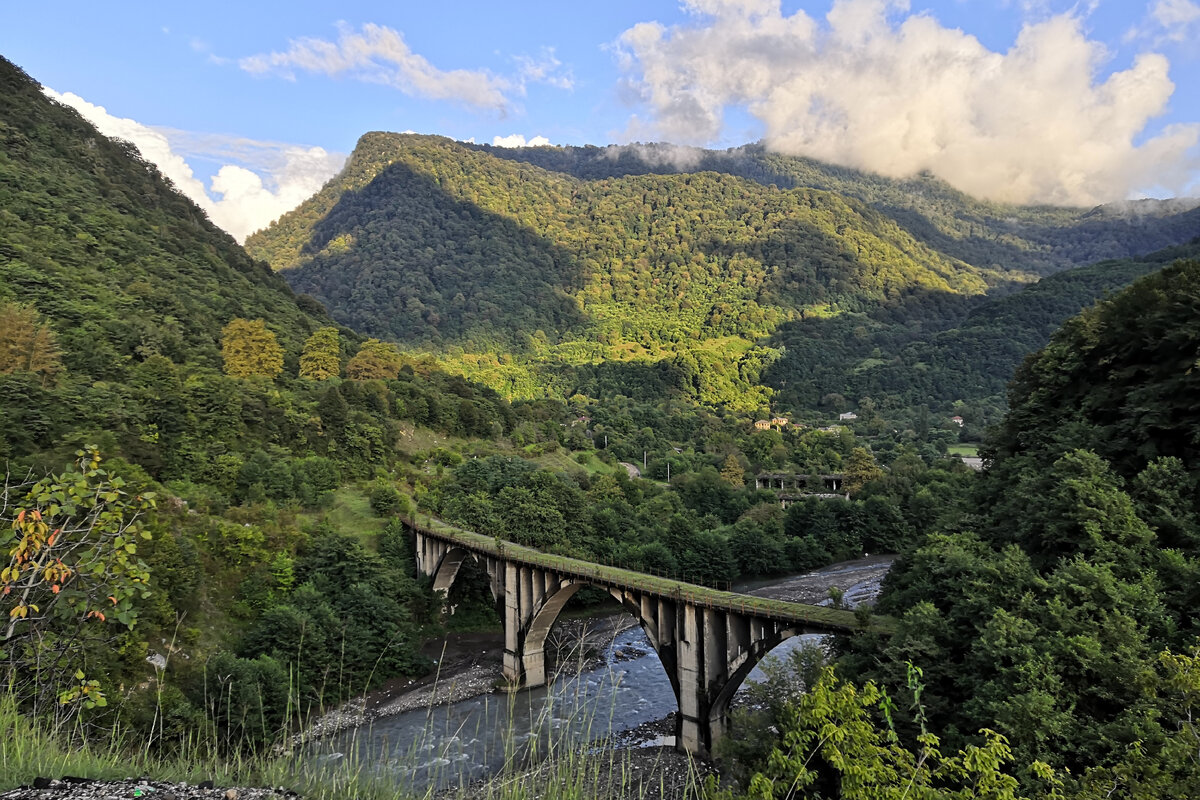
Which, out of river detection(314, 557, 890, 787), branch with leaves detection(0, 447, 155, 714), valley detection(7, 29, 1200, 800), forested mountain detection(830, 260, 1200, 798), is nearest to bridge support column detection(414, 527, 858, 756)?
valley detection(7, 29, 1200, 800)

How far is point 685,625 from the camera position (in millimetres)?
29125

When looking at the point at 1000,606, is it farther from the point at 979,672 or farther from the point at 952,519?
the point at 952,519

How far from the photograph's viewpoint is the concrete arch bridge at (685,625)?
2662cm

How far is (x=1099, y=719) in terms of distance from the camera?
15711 mm

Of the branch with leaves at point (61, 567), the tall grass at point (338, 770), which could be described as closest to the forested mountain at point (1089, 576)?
the tall grass at point (338, 770)

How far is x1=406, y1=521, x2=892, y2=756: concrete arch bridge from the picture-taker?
87.4 feet

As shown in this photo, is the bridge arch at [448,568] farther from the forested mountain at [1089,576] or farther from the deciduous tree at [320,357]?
the deciduous tree at [320,357]

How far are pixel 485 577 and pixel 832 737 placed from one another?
41.6 metres

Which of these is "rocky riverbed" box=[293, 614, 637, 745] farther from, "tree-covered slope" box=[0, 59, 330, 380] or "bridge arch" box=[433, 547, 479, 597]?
"tree-covered slope" box=[0, 59, 330, 380]

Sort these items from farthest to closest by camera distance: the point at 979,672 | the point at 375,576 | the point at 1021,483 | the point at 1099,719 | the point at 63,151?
the point at 63,151 < the point at 375,576 < the point at 1021,483 < the point at 979,672 < the point at 1099,719

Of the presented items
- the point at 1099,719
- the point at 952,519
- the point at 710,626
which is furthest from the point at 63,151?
the point at 1099,719

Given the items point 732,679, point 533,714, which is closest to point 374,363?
point 533,714

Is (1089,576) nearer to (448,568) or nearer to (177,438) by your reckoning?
(448,568)

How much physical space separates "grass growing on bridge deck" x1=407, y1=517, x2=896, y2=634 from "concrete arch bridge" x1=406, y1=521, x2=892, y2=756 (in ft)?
0.15
